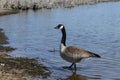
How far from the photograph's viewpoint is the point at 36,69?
13.2 metres

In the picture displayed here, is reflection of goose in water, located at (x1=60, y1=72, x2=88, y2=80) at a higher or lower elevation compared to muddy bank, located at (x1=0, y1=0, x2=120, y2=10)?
higher

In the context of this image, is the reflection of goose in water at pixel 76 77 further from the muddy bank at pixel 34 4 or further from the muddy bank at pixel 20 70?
the muddy bank at pixel 34 4

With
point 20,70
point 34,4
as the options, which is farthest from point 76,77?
point 34,4

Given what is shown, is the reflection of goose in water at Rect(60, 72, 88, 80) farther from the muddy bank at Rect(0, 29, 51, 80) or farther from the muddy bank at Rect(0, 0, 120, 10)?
the muddy bank at Rect(0, 0, 120, 10)

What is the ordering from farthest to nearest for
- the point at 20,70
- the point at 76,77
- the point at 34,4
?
A: the point at 34,4 → the point at 76,77 → the point at 20,70

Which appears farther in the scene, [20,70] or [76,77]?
[76,77]

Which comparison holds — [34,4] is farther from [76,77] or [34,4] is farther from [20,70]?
[76,77]

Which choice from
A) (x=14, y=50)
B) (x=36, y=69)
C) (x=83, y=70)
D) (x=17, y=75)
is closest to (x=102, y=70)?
(x=83, y=70)

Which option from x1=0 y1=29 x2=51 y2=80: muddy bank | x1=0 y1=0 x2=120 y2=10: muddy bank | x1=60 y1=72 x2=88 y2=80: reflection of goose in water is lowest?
x1=0 y1=0 x2=120 y2=10: muddy bank

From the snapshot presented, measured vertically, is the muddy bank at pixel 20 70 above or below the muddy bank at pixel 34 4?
above

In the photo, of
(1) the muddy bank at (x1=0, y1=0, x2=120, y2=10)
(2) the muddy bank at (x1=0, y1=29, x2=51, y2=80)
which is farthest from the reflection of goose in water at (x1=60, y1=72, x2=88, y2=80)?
(1) the muddy bank at (x1=0, y1=0, x2=120, y2=10)

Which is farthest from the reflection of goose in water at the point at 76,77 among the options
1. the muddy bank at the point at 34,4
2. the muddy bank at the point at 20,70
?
the muddy bank at the point at 34,4

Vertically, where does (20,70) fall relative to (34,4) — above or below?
above

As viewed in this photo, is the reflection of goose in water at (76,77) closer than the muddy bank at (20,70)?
No
